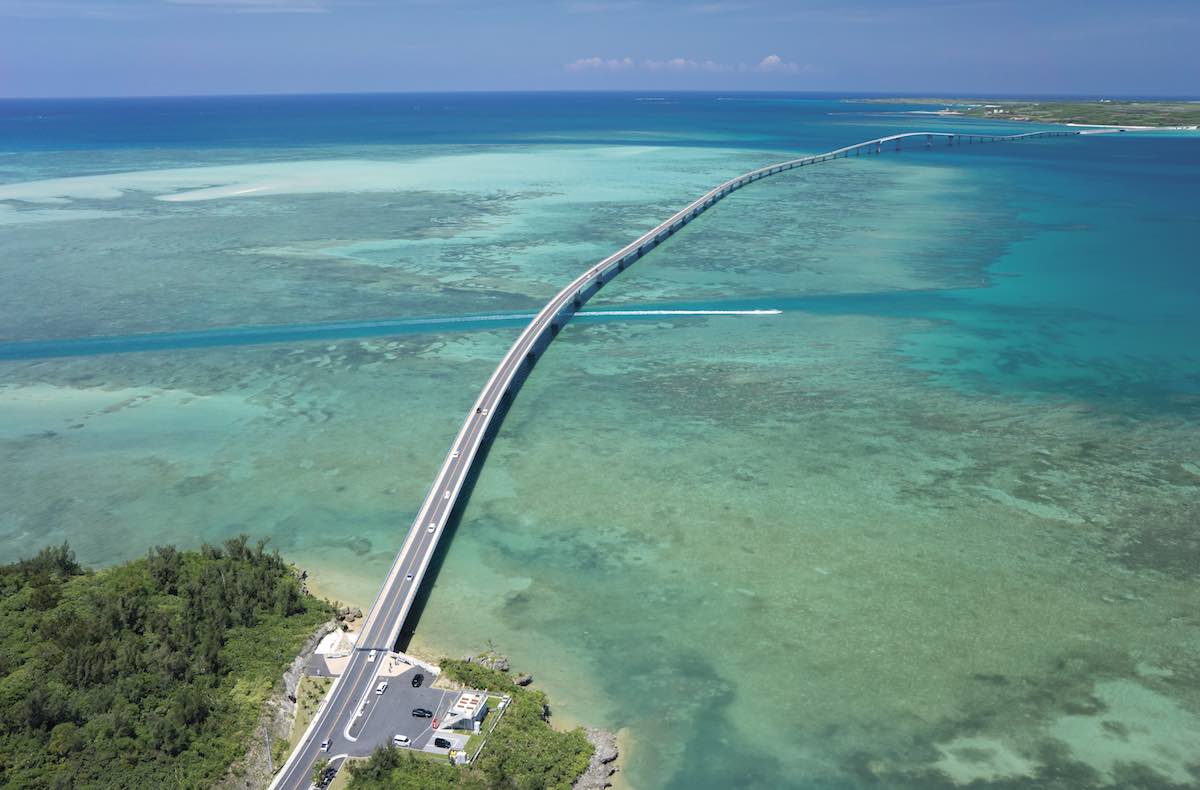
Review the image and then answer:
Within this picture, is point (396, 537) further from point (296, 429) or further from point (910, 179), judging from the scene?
point (910, 179)

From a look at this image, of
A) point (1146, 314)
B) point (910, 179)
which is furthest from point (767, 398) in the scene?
point (910, 179)

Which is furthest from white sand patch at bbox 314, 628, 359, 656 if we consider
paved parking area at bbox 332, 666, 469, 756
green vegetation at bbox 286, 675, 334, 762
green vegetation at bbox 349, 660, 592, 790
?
green vegetation at bbox 349, 660, 592, 790

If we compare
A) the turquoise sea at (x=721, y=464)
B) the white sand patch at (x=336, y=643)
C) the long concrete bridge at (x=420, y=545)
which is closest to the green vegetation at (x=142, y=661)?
the white sand patch at (x=336, y=643)

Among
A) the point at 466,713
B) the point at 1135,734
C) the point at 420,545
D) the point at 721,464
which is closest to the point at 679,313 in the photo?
the point at 721,464

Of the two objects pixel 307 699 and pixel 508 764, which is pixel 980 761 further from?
pixel 307 699

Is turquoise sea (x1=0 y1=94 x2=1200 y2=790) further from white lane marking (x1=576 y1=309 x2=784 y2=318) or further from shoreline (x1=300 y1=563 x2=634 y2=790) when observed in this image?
white lane marking (x1=576 y1=309 x2=784 y2=318)

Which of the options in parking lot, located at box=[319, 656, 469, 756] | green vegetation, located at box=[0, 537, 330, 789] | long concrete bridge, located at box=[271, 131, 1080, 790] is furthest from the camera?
long concrete bridge, located at box=[271, 131, 1080, 790]

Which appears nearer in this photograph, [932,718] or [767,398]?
[932,718]
